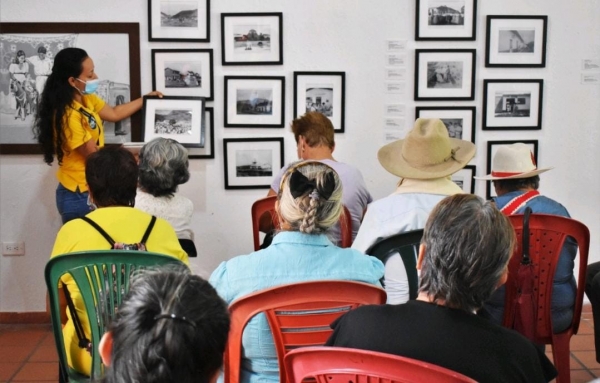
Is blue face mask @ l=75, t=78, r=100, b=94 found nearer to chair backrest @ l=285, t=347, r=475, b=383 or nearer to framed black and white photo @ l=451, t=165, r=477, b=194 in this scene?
framed black and white photo @ l=451, t=165, r=477, b=194

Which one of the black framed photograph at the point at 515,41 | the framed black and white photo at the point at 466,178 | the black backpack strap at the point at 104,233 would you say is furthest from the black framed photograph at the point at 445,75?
the black backpack strap at the point at 104,233

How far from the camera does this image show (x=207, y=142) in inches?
169

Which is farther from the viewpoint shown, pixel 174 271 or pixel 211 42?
pixel 211 42

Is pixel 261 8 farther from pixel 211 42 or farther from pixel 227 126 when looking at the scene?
pixel 227 126

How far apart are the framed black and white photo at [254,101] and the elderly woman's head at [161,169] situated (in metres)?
1.13

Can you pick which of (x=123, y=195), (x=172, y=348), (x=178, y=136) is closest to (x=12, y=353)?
(x=178, y=136)

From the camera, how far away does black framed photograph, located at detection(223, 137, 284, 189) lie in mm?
4297

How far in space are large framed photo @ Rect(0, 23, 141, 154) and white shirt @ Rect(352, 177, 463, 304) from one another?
2085 millimetres

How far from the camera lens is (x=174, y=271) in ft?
3.76

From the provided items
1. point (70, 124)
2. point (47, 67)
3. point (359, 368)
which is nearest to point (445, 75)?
point (70, 124)

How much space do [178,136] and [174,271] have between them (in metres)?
3.13

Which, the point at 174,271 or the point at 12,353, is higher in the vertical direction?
the point at 174,271

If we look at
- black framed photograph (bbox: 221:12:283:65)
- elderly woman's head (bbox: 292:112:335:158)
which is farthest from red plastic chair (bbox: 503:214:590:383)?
black framed photograph (bbox: 221:12:283:65)

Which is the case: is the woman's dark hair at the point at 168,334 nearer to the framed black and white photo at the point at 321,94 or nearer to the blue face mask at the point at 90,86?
the blue face mask at the point at 90,86
